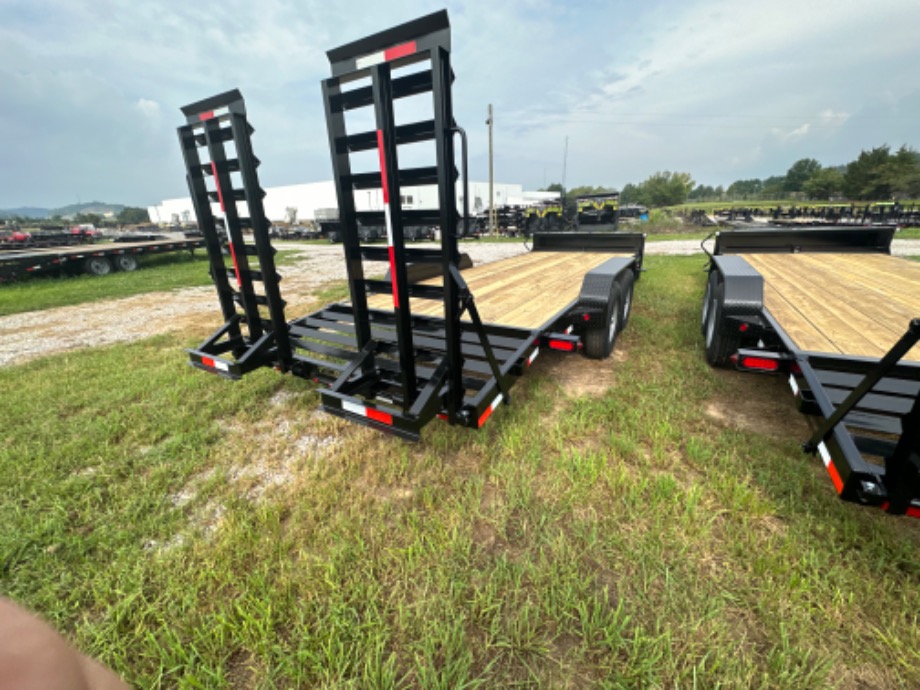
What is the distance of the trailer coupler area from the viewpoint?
1.62 m

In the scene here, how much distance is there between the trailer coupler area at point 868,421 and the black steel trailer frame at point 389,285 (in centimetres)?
162

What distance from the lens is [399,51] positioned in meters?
2.06

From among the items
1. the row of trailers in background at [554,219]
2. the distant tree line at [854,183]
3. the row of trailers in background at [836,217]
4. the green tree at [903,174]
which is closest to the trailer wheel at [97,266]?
the row of trailers in background at [554,219]

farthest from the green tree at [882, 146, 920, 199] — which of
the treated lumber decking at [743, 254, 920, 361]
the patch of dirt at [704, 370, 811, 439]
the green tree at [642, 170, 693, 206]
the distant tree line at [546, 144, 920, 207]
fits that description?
the patch of dirt at [704, 370, 811, 439]

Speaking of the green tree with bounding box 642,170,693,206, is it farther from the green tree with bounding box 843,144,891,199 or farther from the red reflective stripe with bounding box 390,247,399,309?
the red reflective stripe with bounding box 390,247,399,309

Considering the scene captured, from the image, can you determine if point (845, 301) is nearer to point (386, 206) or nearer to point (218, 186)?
point (386, 206)

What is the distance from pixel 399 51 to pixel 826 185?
81.1 meters

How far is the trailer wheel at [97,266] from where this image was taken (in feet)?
42.9

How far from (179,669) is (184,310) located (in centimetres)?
812

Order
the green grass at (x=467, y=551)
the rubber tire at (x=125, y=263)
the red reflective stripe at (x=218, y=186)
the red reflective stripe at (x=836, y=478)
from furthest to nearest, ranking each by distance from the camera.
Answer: the rubber tire at (x=125, y=263), the red reflective stripe at (x=218, y=186), the red reflective stripe at (x=836, y=478), the green grass at (x=467, y=551)

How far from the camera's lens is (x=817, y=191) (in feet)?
194

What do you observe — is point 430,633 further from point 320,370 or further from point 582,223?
point 582,223

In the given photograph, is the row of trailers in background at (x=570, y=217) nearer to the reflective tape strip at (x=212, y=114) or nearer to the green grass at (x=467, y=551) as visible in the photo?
the reflective tape strip at (x=212, y=114)

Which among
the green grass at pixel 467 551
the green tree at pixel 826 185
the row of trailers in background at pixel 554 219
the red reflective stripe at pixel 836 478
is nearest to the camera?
the green grass at pixel 467 551
